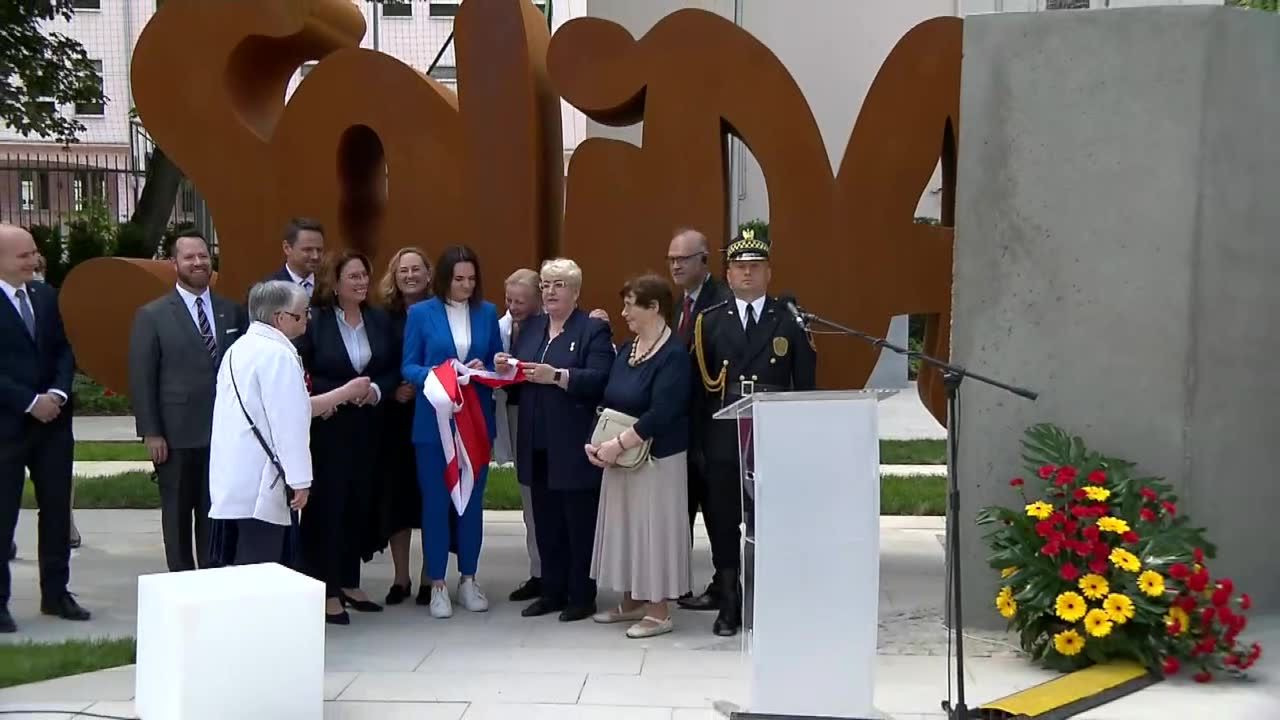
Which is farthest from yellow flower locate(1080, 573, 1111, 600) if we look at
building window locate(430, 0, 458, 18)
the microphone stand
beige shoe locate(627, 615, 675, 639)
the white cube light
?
building window locate(430, 0, 458, 18)

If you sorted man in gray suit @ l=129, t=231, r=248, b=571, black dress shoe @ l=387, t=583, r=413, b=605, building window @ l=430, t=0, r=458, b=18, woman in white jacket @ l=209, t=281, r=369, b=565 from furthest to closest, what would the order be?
building window @ l=430, t=0, r=458, b=18 < black dress shoe @ l=387, t=583, r=413, b=605 < man in gray suit @ l=129, t=231, r=248, b=571 < woman in white jacket @ l=209, t=281, r=369, b=565

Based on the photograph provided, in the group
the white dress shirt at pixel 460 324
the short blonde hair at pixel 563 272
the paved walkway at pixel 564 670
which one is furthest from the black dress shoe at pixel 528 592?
the short blonde hair at pixel 563 272

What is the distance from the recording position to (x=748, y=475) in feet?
14.6

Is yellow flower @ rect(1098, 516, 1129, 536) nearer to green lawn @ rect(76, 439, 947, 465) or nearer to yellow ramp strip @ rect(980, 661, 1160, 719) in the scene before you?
yellow ramp strip @ rect(980, 661, 1160, 719)

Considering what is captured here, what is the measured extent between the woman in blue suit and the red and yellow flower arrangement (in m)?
2.43

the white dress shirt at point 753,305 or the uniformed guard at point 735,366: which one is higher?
the white dress shirt at point 753,305

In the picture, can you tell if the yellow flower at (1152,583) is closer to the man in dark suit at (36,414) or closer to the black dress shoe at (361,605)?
the black dress shoe at (361,605)

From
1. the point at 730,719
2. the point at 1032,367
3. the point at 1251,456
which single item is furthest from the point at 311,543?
the point at 1251,456

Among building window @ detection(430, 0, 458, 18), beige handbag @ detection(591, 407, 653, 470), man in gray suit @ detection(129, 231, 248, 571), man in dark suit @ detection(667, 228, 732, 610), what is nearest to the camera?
beige handbag @ detection(591, 407, 653, 470)

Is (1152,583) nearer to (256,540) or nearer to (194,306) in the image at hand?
(256,540)

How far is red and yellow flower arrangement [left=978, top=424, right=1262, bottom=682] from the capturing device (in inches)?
203

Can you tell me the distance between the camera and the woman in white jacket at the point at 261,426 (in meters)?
5.01

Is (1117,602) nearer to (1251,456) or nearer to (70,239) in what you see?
(1251,456)

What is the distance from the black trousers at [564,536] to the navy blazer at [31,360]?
2.35m
